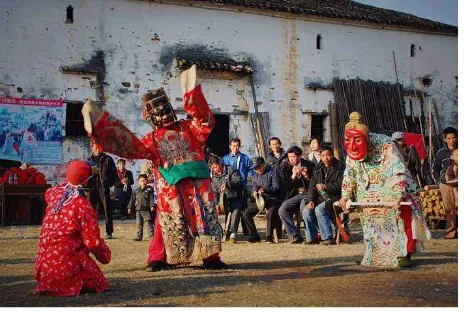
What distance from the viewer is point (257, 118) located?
13984 mm

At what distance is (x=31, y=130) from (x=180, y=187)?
7026mm

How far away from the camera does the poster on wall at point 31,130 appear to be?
1142cm

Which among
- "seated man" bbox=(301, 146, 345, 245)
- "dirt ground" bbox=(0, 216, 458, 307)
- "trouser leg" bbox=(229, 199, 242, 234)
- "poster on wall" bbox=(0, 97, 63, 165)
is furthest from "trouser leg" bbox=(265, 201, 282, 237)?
"poster on wall" bbox=(0, 97, 63, 165)

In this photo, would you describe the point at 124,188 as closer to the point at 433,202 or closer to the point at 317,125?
the point at 433,202

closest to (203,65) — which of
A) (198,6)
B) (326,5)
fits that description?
(198,6)

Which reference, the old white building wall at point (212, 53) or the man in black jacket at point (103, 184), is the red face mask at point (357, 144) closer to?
the man in black jacket at point (103, 184)

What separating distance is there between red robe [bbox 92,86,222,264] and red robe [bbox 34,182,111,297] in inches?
41.3

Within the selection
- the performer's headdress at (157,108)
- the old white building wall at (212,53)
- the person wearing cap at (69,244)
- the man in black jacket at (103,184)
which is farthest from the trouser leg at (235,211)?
the old white building wall at (212,53)

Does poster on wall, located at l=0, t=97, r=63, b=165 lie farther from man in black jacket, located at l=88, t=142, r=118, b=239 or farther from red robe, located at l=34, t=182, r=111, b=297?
red robe, located at l=34, t=182, r=111, b=297

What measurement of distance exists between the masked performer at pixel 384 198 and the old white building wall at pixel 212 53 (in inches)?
312

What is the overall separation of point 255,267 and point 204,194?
708 millimetres
